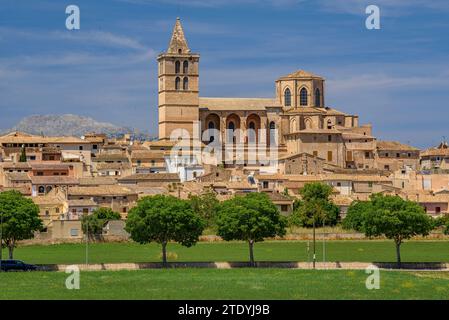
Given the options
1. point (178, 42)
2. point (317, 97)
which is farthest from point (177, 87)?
point (317, 97)

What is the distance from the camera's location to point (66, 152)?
116812 millimetres

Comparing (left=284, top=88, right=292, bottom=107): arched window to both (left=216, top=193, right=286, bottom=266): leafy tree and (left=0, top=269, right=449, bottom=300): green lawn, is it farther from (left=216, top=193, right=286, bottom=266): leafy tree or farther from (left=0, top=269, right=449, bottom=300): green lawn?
(left=0, top=269, right=449, bottom=300): green lawn


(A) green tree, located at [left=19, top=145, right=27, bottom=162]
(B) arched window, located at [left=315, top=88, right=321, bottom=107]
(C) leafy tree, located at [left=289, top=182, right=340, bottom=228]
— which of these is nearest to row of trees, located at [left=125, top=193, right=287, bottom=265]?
(C) leafy tree, located at [left=289, top=182, right=340, bottom=228]

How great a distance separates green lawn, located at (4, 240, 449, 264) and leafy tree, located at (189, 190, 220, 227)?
21.4 feet

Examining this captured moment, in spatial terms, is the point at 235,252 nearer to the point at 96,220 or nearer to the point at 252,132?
the point at 96,220

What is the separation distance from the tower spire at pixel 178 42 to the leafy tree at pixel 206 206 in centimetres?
4204

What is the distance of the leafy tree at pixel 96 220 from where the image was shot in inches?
3012

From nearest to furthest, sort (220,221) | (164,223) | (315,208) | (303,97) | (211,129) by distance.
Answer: (164,223)
(220,221)
(315,208)
(211,129)
(303,97)

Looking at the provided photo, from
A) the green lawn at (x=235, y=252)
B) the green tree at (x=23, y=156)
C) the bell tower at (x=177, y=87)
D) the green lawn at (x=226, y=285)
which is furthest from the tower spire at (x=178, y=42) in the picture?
the green lawn at (x=226, y=285)

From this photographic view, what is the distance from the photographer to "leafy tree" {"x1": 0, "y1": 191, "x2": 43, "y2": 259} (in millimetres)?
59750

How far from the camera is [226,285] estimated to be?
45.4 metres

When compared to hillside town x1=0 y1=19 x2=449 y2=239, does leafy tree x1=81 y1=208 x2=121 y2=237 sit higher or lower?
lower

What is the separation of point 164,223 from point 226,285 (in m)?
14.4

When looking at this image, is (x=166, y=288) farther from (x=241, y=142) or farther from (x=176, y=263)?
(x=241, y=142)
